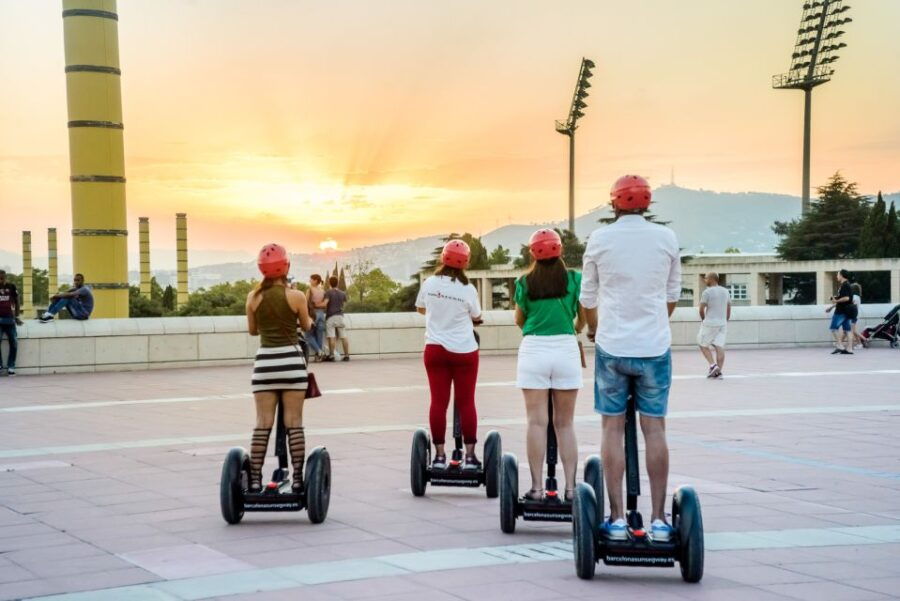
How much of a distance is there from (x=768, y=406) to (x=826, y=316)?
14.0 m

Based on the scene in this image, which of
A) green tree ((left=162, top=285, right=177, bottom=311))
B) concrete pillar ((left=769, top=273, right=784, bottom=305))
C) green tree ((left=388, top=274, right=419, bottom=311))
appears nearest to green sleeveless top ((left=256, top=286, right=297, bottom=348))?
concrete pillar ((left=769, top=273, right=784, bottom=305))

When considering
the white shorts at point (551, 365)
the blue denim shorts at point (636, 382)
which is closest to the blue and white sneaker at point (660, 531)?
the blue denim shorts at point (636, 382)

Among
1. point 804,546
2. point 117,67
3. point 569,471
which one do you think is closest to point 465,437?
point 569,471

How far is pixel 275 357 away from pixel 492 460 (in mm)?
1759

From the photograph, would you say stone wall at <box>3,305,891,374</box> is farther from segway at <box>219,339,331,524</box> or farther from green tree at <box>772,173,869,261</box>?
green tree at <box>772,173,869,261</box>

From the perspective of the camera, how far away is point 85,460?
10.6 m

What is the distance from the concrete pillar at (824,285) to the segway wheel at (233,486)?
247 ft

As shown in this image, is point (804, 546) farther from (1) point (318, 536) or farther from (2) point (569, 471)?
(1) point (318, 536)

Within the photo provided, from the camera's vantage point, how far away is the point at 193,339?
75.3 ft

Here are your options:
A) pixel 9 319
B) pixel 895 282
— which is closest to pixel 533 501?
pixel 9 319

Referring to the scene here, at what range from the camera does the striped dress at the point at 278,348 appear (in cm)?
757

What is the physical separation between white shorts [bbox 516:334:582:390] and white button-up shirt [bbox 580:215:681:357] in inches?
41.3

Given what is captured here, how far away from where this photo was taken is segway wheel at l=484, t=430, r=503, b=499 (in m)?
8.33

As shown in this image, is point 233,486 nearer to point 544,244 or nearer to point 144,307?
point 544,244
